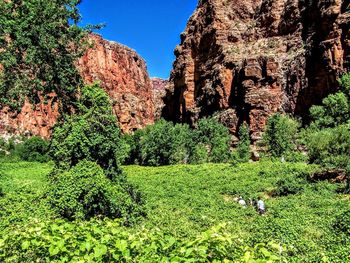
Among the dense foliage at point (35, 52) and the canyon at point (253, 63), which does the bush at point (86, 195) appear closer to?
the dense foliage at point (35, 52)

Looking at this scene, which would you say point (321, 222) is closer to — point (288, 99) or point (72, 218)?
point (72, 218)

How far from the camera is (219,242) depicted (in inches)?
180

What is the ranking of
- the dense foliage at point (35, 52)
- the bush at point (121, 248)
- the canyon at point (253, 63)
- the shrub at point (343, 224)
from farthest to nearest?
the canyon at point (253, 63), the dense foliage at point (35, 52), the shrub at point (343, 224), the bush at point (121, 248)

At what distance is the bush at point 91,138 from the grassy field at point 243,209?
179cm

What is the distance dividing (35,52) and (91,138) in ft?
24.1

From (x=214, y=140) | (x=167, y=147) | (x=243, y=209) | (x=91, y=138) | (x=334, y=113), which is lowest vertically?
(x=243, y=209)

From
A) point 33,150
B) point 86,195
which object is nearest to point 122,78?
point 33,150

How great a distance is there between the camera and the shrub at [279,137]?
52.8 m

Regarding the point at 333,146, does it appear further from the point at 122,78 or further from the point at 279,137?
the point at 122,78

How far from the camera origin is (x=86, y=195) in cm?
1323

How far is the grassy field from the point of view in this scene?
1196 cm

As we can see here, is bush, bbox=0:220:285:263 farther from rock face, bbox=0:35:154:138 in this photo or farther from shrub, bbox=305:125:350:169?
→ rock face, bbox=0:35:154:138

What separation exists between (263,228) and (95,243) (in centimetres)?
1023

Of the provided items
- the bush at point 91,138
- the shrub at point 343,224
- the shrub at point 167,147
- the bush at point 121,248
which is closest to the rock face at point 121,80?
the shrub at point 167,147
